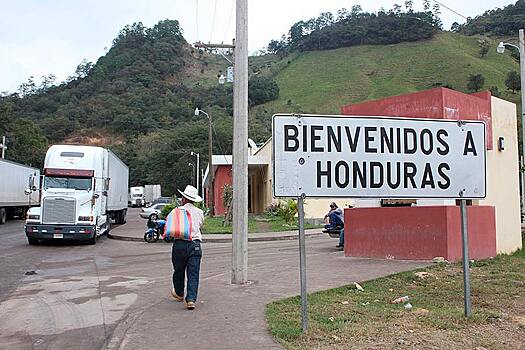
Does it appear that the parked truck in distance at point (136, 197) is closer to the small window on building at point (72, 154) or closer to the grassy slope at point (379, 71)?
the grassy slope at point (379, 71)

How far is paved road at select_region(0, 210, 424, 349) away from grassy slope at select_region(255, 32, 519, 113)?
6597 cm

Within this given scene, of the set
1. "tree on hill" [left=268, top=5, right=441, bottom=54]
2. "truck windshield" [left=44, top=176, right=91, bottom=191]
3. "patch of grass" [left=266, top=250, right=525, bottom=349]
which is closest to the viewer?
"patch of grass" [left=266, top=250, right=525, bottom=349]

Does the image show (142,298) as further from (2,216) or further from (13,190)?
(13,190)

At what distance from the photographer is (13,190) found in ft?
121

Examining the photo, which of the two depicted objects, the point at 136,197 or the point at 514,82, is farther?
the point at 136,197

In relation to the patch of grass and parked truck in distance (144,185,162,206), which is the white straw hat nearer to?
the patch of grass

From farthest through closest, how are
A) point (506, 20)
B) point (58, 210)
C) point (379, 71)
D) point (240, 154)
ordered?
point (379, 71), point (506, 20), point (58, 210), point (240, 154)

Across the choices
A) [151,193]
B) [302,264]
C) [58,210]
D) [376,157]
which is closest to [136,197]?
[151,193]


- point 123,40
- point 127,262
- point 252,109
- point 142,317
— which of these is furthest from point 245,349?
point 123,40

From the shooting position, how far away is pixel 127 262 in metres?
15.9

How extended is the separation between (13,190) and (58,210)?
59.9 ft

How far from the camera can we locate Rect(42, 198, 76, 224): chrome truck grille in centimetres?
2075

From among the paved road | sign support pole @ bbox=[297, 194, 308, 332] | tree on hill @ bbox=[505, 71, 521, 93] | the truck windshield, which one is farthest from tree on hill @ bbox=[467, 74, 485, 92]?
sign support pole @ bbox=[297, 194, 308, 332]

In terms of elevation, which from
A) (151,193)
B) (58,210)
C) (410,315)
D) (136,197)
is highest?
(151,193)
